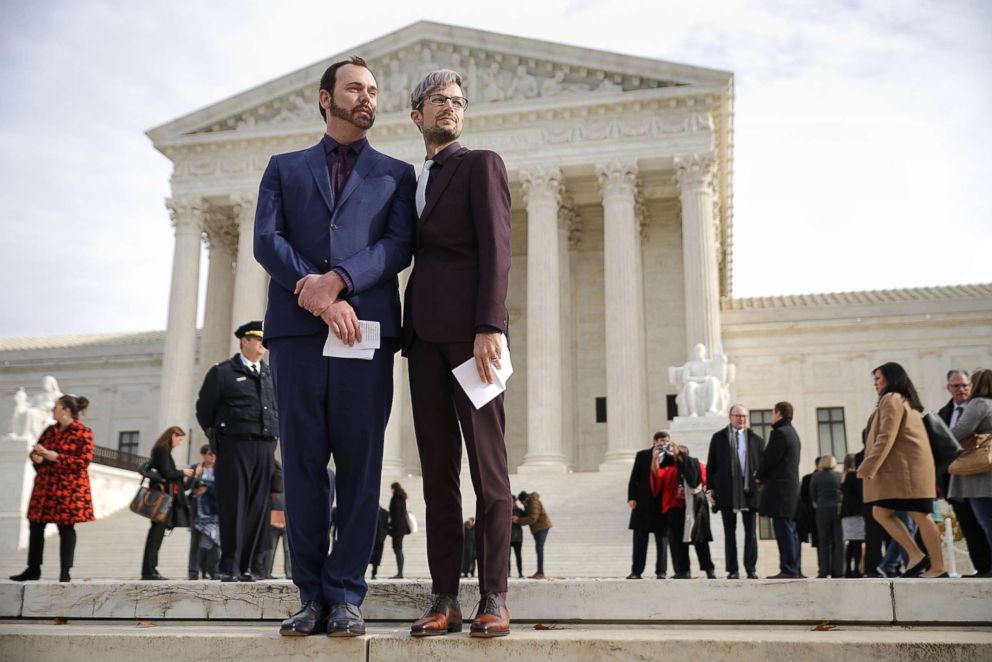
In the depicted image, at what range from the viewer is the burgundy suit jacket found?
4.24 m

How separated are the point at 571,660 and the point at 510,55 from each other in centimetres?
3177

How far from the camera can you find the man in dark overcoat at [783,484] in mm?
11227

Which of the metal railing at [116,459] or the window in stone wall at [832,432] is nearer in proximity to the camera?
the metal railing at [116,459]

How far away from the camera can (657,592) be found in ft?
15.1

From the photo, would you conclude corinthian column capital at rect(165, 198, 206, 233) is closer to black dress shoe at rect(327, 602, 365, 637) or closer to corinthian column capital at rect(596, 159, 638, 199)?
corinthian column capital at rect(596, 159, 638, 199)

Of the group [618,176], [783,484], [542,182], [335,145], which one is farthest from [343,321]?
[542,182]

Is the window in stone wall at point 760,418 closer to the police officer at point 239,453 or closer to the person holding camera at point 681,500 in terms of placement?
the person holding camera at point 681,500

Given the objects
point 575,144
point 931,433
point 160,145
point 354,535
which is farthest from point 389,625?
point 160,145

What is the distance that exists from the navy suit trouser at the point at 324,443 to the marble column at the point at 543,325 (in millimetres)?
24619

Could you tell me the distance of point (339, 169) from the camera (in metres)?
4.54

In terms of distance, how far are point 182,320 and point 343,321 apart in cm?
3150

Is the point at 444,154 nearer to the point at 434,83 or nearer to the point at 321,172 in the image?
the point at 434,83

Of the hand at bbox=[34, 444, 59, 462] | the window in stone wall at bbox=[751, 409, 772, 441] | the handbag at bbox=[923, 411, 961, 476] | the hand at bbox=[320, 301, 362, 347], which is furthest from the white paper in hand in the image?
the window in stone wall at bbox=[751, 409, 772, 441]

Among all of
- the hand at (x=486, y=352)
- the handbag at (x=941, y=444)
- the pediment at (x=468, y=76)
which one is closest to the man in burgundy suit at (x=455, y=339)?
the hand at (x=486, y=352)
